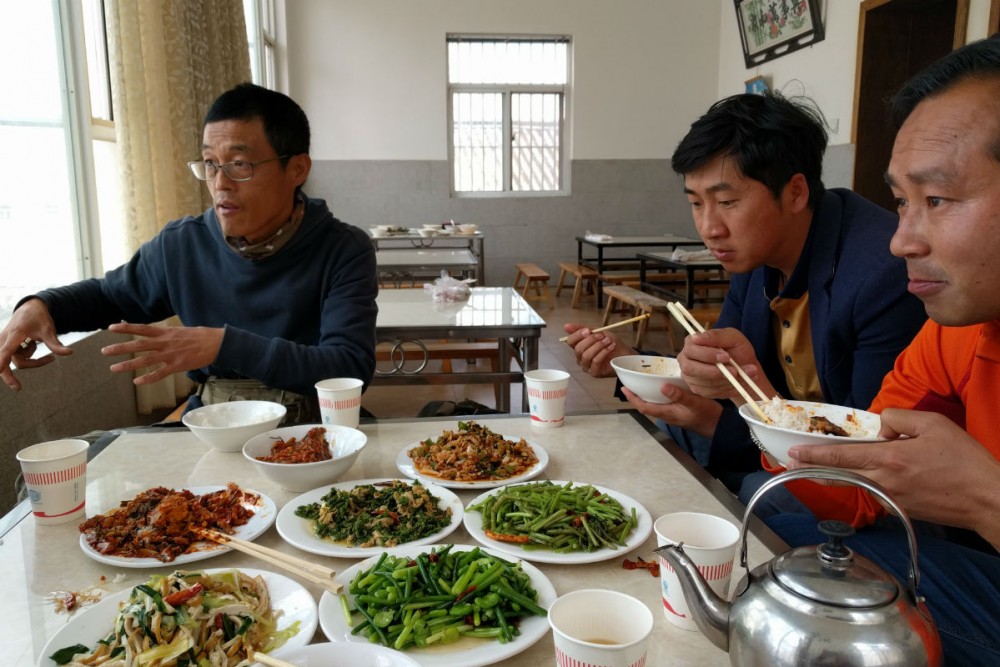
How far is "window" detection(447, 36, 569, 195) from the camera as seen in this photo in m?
9.55

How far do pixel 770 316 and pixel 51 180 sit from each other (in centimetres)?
278

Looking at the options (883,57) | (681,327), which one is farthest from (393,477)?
(883,57)

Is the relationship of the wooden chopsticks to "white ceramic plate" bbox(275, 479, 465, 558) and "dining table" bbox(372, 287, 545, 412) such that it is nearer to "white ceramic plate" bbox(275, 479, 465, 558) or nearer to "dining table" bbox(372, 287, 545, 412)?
"white ceramic plate" bbox(275, 479, 465, 558)

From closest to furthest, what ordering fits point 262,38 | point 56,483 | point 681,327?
point 56,483, point 681,327, point 262,38

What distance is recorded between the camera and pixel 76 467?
1.22 meters

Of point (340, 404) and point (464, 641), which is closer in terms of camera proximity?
point (464, 641)

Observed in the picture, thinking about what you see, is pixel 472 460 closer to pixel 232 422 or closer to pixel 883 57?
pixel 232 422

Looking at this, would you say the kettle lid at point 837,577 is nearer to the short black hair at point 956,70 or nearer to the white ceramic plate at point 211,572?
the white ceramic plate at point 211,572

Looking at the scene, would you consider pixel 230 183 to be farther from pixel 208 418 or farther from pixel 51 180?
pixel 51 180

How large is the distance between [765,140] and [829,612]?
1.31 meters

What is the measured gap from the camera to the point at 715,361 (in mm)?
1520

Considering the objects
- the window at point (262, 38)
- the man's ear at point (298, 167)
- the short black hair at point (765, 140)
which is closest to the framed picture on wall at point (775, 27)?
the window at point (262, 38)

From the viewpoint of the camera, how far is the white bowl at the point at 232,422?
58.6 inches

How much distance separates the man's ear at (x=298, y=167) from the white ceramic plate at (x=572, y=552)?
1.37 metres
